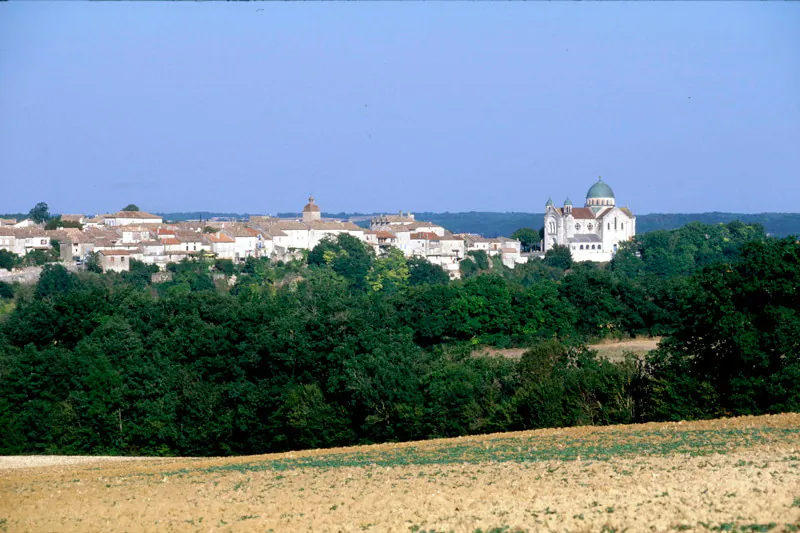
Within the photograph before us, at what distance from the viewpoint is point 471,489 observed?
16.0 m

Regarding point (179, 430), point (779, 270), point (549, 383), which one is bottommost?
point (179, 430)

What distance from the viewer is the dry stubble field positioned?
43.4 ft

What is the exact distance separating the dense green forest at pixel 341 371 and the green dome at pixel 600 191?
90500 millimetres

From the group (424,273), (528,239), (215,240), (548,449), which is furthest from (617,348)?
(528,239)

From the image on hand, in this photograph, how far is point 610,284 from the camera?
56500 millimetres

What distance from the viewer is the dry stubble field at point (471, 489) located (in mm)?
13219

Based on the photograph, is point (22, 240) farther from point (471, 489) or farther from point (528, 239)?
point (471, 489)

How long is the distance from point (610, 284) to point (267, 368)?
2474 centimetres

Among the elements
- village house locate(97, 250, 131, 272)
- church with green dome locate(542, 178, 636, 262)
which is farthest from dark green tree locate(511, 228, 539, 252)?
village house locate(97, 250, 131, 272)

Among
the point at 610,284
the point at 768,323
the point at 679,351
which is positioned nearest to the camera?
the point at 768,323

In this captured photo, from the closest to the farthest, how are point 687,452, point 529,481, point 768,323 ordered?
point 529,481 → point 687,452 → point 768,323

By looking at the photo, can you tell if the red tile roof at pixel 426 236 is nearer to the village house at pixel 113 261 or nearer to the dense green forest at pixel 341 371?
the village house at pixel 113 261

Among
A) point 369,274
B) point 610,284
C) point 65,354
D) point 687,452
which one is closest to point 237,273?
point 369,274

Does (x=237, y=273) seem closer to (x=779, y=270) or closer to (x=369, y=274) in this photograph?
(x=369, y=274)
